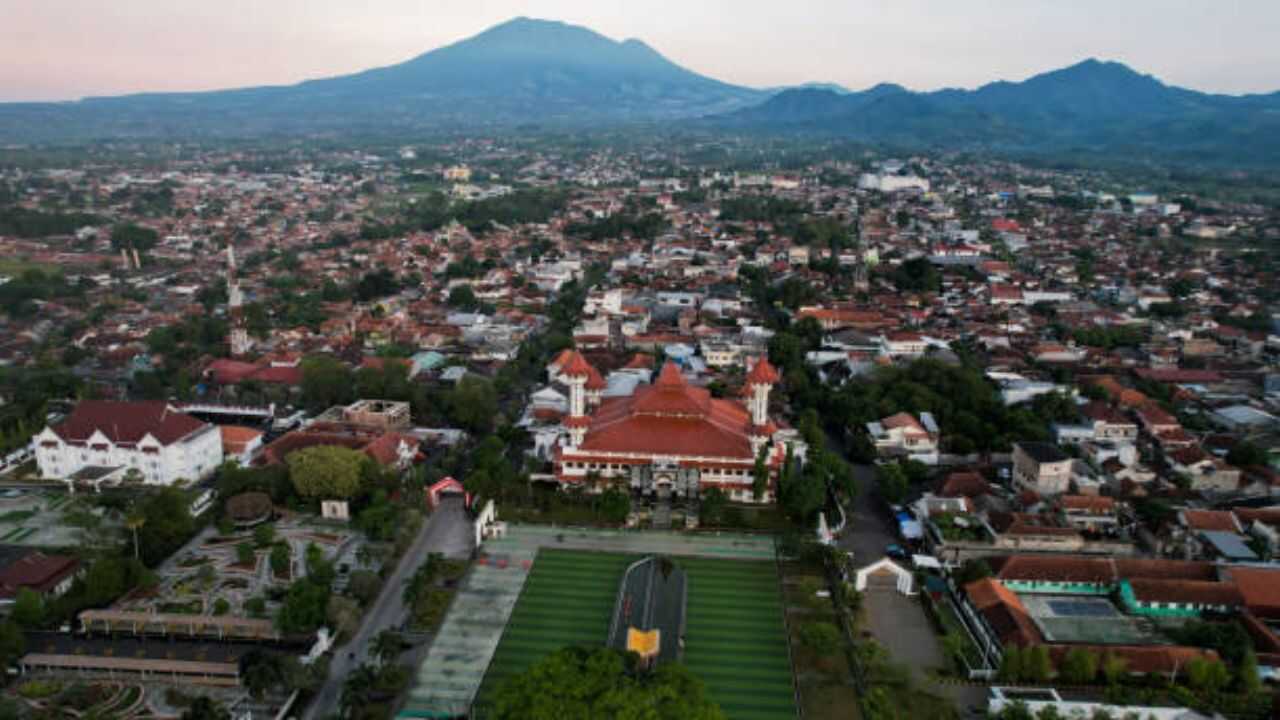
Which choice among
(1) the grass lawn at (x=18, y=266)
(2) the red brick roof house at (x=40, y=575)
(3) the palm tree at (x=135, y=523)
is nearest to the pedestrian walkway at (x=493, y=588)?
(3) the palm tree at (x=135, y=523)

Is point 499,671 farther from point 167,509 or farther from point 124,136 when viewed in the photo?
point 124,136

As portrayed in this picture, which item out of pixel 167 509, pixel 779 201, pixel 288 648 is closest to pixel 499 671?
pixel 288 648

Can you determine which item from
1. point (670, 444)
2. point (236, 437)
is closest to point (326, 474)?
point (236, 437)

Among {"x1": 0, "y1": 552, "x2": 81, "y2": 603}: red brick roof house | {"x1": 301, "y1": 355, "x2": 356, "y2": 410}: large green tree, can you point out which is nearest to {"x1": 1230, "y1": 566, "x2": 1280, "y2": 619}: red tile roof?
{"x1": 0, "y1": 552, "x2": 81, "y2": 603}: red brick roof house

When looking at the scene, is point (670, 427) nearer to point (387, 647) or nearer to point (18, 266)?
point (387, 647)

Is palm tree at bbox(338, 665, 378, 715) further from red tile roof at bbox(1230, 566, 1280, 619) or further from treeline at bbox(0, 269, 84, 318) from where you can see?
treeline at bbox(0, 269, 84, 318)

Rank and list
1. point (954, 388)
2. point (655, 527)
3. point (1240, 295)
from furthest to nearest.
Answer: point (1240, 295), point (954, 388), point (655, 527)
